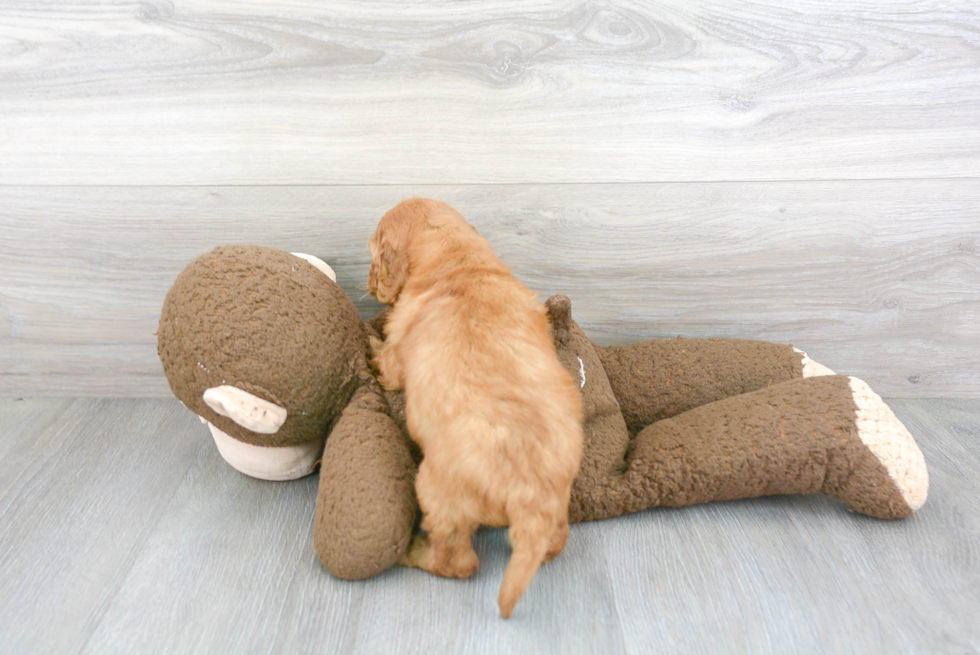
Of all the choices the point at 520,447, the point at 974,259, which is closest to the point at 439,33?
the point at 520,447

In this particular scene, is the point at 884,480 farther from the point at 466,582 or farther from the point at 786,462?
the point at 466,582

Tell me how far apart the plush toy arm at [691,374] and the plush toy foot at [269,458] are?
643 mm

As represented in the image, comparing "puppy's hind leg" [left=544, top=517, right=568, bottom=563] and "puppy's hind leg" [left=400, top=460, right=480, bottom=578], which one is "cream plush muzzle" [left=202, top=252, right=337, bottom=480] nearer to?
"puppy's hind leg" [left=400, top=460, right=480, bottom=578]

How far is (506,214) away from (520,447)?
2.03ft

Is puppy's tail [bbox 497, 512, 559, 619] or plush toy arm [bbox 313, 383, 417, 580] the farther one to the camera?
plush toy arm [bbox 313, 383, 417, 580]

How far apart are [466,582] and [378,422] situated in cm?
31

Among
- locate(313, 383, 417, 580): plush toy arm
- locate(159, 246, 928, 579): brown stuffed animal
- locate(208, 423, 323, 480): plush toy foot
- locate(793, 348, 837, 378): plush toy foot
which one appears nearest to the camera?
locate(313, 383, 417, 580): plush toy arm

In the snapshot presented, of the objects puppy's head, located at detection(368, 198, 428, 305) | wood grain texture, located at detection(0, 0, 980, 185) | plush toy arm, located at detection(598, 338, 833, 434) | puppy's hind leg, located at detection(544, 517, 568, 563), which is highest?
wood grain texture, located at detection(0, 0, 980, 185)

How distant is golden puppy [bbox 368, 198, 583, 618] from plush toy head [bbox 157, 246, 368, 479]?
105 mm

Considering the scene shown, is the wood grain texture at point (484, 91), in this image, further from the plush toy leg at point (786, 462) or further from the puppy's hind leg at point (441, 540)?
the puppy's hind leg at point (441, 540)

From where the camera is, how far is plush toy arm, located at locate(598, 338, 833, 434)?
131cm

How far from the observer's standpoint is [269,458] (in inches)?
47.3

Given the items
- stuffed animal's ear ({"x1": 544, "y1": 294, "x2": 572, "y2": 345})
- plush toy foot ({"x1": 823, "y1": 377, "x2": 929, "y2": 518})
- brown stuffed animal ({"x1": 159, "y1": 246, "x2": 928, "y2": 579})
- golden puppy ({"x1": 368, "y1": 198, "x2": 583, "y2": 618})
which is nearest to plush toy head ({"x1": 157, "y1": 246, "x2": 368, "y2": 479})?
brown stuffed animal ({"x1": 159, "y1": 246, "x2": 928, "y2": 579})

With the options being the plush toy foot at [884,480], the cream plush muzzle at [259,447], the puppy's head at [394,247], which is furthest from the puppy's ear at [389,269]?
the plush toy foot at [884,480]
